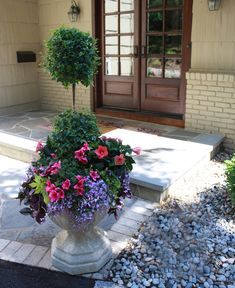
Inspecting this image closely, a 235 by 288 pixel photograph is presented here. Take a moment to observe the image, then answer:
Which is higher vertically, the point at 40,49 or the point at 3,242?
the point at 40,49

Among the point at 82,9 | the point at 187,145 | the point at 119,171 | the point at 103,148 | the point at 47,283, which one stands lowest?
the point at 47,283

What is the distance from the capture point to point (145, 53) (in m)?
5.29

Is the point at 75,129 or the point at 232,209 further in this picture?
the point at 232,209

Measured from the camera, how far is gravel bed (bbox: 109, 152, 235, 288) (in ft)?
7.13

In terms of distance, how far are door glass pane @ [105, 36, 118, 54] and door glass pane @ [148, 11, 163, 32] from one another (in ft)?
2.11

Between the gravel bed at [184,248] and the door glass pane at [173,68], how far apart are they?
2.28m

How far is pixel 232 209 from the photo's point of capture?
2984mm

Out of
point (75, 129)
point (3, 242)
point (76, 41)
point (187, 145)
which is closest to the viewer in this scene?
point (75, 129)

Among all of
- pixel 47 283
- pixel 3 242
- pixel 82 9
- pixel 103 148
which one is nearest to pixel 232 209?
pixel 103 148

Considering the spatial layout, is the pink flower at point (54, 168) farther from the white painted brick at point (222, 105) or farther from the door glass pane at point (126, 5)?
the door glass pane at point (126, 5)

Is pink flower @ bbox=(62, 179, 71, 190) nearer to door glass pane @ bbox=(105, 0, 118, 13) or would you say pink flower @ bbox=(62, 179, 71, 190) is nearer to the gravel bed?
the gravel bed

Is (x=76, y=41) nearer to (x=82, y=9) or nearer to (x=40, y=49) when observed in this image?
(x=82, y=9)

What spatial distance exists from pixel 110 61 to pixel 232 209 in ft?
11.5

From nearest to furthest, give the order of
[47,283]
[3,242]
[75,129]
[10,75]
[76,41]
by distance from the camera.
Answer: [47,283], [75,129], [3,242], [76,41], [10,75]
